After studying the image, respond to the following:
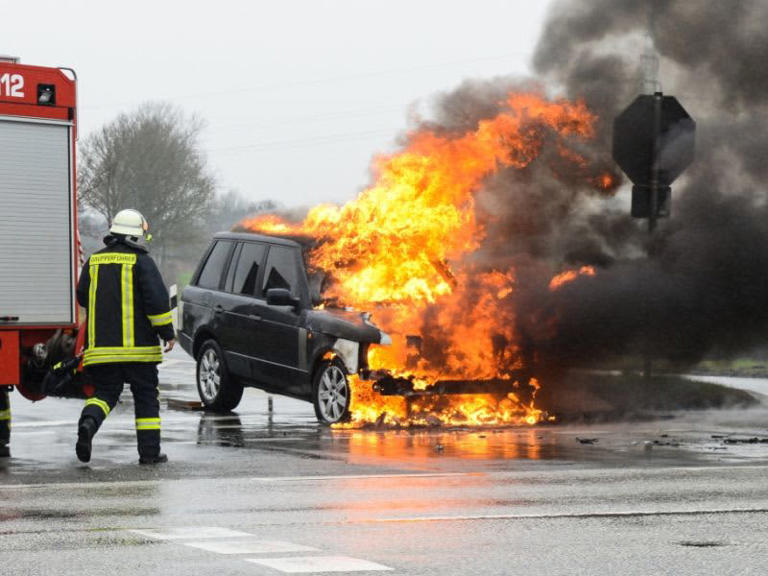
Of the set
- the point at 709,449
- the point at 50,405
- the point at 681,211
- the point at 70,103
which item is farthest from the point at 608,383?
the point at 70,103

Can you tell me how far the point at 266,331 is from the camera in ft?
52.8

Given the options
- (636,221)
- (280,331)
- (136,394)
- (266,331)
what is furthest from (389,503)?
(636,221)

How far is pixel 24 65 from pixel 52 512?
4.95 meters

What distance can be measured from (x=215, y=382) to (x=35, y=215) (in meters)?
4.76

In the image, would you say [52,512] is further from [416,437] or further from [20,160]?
[416,437]

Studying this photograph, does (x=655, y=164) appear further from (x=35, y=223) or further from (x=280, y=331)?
(x=35, y=223)

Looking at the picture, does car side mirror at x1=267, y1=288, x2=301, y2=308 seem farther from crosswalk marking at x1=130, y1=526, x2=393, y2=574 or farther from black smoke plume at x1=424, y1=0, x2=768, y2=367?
crosswalk marking at x1=130, y1=526, x2=393, y2=574

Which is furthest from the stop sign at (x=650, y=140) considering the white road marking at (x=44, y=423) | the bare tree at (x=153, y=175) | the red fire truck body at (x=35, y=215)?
the bare tree at (x=153, y=175)

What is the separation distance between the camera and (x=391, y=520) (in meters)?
8.64

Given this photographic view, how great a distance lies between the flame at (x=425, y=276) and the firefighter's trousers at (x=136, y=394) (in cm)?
333

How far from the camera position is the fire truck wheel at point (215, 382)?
16.9 m

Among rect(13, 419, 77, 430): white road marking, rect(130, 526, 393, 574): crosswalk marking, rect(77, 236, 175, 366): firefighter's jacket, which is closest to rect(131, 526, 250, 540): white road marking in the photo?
rect(130, 526, 393, 574): crosswalk marking

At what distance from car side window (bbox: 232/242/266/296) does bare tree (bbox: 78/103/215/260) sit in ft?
159

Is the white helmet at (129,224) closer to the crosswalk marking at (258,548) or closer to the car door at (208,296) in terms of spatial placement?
the crosswalk marking at (258,548)
